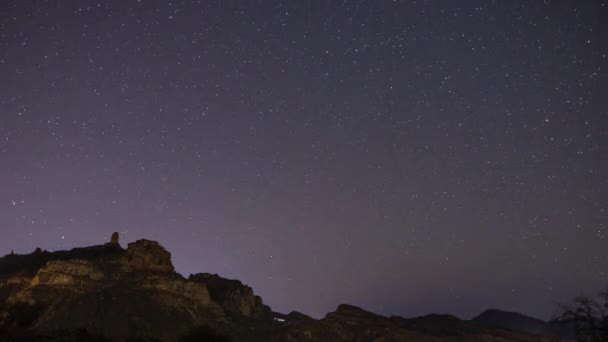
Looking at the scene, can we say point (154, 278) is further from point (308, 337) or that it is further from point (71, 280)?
point (308, 337)

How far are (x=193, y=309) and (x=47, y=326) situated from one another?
5795 centimetres

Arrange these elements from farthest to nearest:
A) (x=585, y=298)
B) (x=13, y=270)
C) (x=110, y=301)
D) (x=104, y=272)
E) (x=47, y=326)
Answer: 1. (x=13, y=270)
2. (x=104, y=272)
3. (x=110, y=301)
4. (x=47, y=326)
5. (x=585, y=298)

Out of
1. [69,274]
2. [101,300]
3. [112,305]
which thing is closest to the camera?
[112,305]

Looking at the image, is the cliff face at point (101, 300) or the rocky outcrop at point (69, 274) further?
the rocky outcrop at point (69, 274)

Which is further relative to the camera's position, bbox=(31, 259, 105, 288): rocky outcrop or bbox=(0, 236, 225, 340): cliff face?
bbox=(31, 259, 105, 288): rocky outcrop

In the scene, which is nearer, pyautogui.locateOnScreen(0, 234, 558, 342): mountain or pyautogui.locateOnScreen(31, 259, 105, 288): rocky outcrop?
pyautogui.locateOnScreen(0, 234, 558, 342): mountain

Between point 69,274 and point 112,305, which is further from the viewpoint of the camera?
point 69,274

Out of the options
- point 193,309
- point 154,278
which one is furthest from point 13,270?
point 193,309

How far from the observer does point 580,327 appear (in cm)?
5869

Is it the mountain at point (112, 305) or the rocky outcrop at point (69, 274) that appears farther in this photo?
the rocky outcrop at point (69, 274)

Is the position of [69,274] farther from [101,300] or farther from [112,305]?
[112,305]

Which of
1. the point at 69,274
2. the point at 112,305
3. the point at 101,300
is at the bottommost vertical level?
the point at 112,305

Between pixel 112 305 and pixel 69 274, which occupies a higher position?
pixel 69 274

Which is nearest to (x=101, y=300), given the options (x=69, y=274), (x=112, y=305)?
(x=112, y=305)
